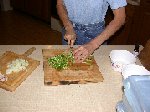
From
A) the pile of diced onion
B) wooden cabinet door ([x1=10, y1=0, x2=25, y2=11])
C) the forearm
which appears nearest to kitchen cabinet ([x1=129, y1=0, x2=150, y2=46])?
the forearm

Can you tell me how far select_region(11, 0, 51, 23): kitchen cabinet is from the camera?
477 centimetres

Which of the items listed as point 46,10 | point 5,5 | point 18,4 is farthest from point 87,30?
point 5,5

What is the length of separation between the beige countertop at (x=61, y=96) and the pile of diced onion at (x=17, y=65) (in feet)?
0.28

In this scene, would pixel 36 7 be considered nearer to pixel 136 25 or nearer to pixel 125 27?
pixel 125 27

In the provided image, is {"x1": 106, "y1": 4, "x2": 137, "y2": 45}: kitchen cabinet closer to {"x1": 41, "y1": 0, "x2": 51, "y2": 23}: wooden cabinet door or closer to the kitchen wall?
{"x1": 41, "y1": 0, "x2": 51, "y2": 23}: wooden cabinet door

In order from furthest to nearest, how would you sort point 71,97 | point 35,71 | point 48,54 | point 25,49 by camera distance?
point 25,49 < point 48,54 < point 35,71 < point 71,97

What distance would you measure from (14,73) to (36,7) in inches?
145

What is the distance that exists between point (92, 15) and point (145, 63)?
2.00 feet

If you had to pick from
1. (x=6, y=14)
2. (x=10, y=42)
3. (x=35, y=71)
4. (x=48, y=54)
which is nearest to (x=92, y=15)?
(x=48, y=54)

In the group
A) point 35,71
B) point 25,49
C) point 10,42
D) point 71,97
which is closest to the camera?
point 71,97

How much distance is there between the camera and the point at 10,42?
425cm

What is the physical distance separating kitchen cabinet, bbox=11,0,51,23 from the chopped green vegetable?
3153 millimetres

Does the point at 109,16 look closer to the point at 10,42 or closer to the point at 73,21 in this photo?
the point at 73,21

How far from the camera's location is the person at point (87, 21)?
70.4 inches
